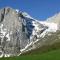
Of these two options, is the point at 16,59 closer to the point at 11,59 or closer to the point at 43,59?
the point at 11,59

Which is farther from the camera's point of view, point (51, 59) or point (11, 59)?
point (11, 59)

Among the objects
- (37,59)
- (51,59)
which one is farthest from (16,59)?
(51,59)

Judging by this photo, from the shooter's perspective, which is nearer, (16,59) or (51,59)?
(51,59)

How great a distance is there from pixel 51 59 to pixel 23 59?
4.71 meters

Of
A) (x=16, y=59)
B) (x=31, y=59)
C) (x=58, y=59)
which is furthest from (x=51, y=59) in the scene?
(x=16, y=59)

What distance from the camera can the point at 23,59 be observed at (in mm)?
35281

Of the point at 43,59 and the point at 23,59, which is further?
the point at 23,59

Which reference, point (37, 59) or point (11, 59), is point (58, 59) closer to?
point (37, 59)

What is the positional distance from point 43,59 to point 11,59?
13.4 ft

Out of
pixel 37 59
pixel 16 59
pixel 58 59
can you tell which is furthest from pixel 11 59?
pixel 58 59

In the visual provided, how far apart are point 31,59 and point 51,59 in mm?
2972

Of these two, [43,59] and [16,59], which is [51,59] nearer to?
[43,59]

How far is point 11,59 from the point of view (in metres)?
34.5

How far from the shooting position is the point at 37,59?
109 ft
